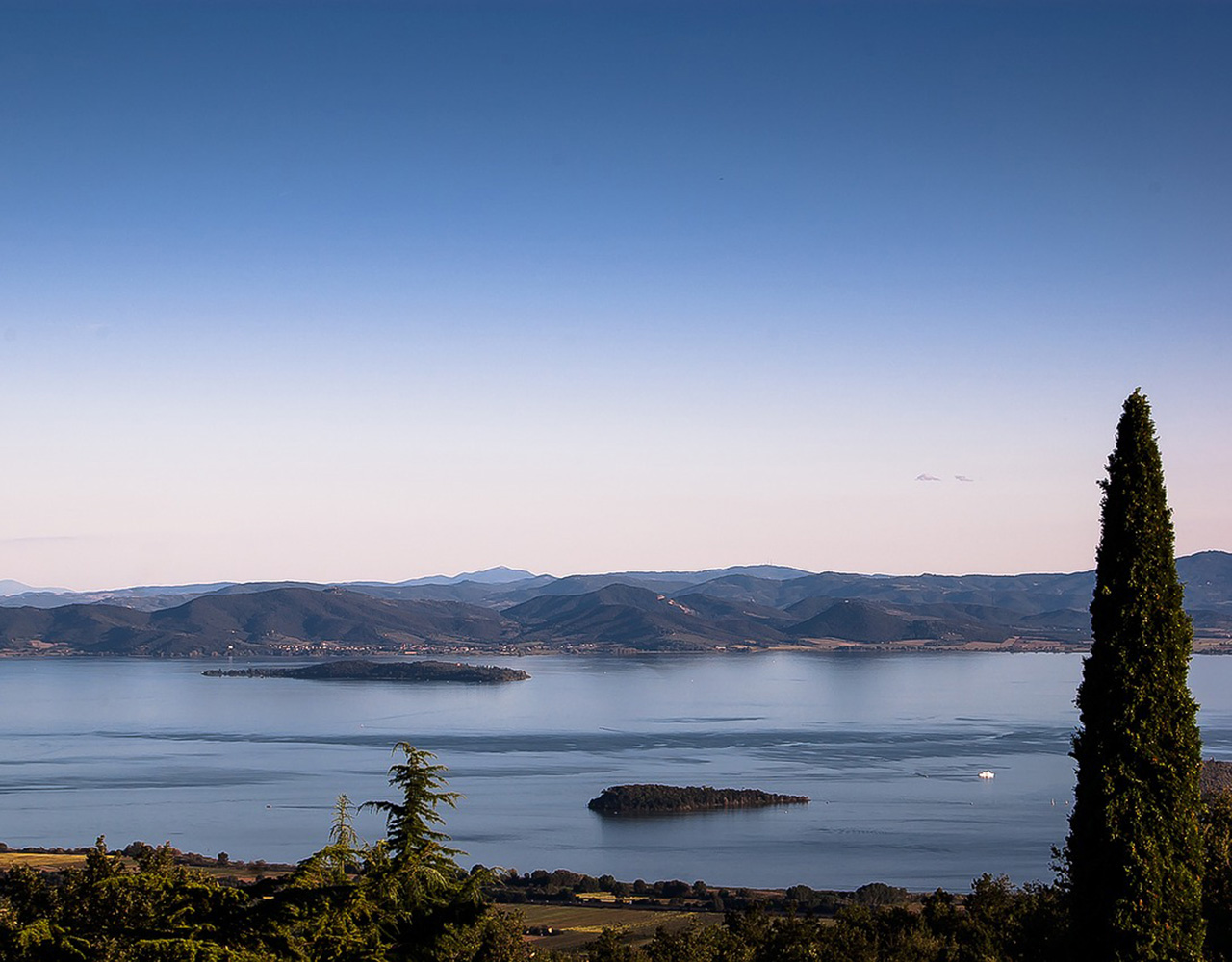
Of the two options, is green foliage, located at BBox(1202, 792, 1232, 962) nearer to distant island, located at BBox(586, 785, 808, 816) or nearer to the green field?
the green field

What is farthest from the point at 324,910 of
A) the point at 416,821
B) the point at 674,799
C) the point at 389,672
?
the point at 389,672

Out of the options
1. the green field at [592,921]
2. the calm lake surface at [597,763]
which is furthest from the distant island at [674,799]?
the green field at [592,921]

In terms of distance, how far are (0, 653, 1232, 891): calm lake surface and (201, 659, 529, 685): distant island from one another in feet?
15.7

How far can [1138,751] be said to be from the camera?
8.88 meters

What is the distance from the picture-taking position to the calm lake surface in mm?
50344

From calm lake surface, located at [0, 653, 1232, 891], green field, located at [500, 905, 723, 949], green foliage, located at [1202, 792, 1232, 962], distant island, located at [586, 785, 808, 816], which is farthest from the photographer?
distant island, located at [586, 785, 808, 816]

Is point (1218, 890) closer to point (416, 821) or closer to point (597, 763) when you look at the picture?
point (416, 821)

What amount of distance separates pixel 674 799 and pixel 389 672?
87.1 metres

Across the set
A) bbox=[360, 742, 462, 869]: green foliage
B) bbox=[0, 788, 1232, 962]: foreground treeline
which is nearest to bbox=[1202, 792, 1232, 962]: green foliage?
bbox=[0, 788, 1232, 962]: foreground treeline

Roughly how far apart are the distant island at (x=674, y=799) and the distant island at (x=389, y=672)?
71.7 m

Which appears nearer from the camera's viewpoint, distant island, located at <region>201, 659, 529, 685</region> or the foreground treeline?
the foreground treeline

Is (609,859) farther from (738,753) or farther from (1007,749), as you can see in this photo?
(1007,749)

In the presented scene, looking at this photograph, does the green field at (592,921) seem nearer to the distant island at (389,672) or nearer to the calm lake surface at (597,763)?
the calm lake surface at (597,763)

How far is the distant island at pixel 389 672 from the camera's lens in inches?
5364
